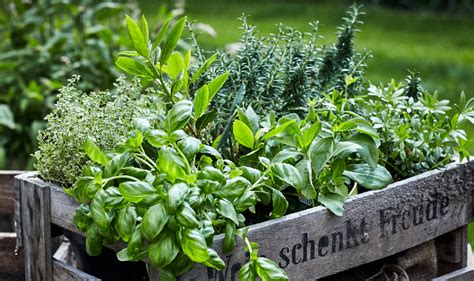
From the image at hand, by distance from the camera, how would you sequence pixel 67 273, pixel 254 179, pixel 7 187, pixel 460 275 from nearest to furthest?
1. pixel 254 179
2. pixel 67 273
3. pixel 460 275
4. pixel 7 187

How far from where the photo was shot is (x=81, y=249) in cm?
208

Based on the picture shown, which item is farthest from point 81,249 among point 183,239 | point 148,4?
point 148,4

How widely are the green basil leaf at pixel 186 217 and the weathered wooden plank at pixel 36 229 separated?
0.52 m

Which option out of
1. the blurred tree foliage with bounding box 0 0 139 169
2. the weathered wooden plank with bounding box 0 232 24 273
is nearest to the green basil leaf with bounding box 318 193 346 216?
the weathered wooden plank with bounding box 0 232 24 273

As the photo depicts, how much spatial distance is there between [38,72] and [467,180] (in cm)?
271

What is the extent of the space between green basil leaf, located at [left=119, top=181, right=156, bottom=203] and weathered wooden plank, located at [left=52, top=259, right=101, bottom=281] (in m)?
0.36

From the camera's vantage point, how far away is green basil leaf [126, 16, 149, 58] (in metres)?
1.94

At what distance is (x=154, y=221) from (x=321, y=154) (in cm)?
48

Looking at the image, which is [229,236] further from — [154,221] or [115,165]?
[115,165]

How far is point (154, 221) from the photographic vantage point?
5.40 feet

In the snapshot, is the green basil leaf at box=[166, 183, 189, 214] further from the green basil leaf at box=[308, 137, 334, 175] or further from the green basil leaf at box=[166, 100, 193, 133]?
the green basil leaf at box=[308, 137, 334, 175]

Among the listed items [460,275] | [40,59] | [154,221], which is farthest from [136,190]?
[40,59]

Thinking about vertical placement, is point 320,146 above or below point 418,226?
above

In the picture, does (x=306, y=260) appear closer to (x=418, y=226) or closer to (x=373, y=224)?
(x=373, y=224)
